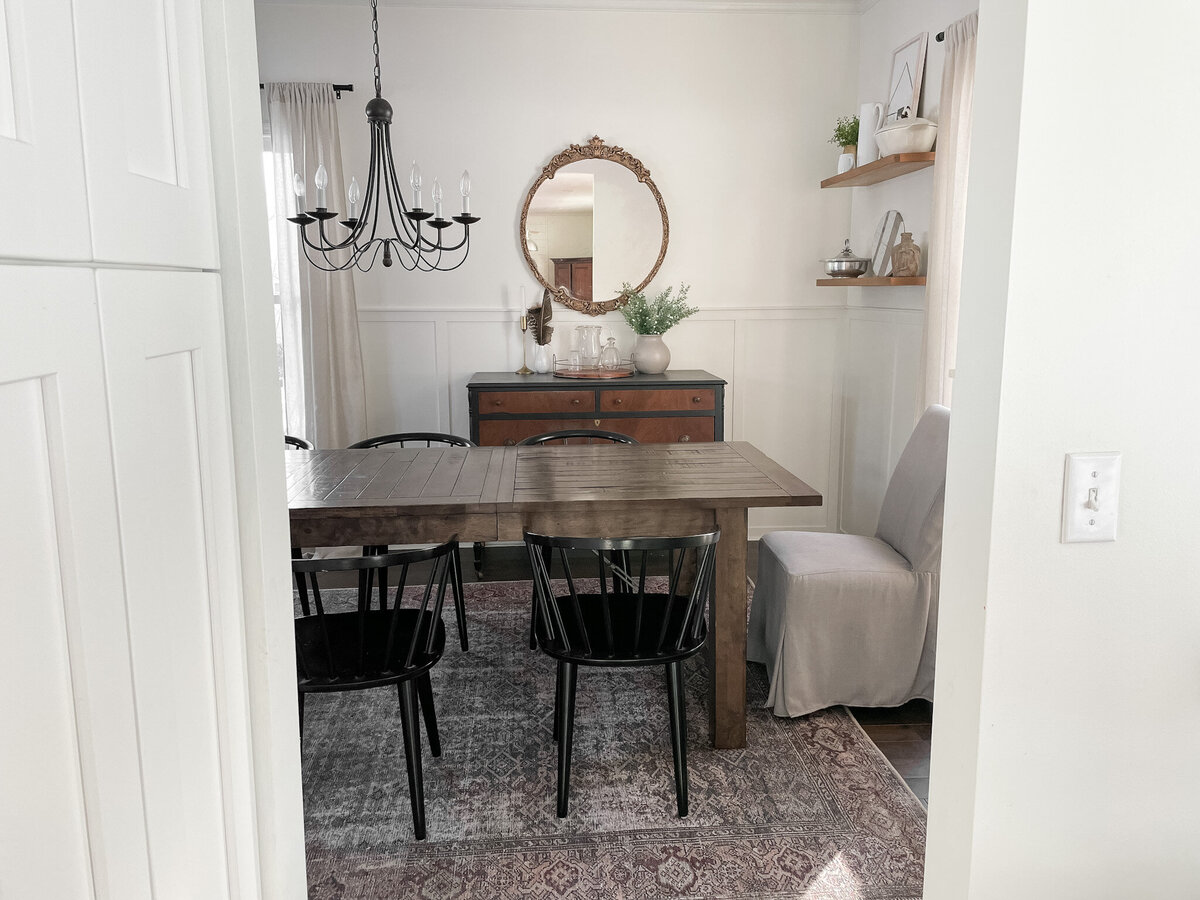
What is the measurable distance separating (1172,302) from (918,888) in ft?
5.07

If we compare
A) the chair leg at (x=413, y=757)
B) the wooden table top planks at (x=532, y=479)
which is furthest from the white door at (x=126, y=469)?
the wooden table top planks at (x=532, y=479)

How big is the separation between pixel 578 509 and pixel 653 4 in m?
3.06

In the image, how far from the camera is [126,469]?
752mm

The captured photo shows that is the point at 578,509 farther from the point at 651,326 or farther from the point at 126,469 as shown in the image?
the point at 651,326

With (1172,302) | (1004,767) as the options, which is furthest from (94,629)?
(1172,302)

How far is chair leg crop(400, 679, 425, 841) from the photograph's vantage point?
7.29ft

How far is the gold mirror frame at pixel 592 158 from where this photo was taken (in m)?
4.57

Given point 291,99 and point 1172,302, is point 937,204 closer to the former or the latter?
point 1172,302

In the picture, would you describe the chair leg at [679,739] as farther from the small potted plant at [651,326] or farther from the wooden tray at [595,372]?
the small potted plant at [651,326]

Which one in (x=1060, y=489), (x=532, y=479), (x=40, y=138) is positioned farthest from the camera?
(x=532, y=479)

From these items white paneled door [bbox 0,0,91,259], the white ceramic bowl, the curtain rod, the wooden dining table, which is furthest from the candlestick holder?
white paneled door [bbox 0,0,91,259]

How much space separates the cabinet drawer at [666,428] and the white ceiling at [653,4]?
205 centimetres

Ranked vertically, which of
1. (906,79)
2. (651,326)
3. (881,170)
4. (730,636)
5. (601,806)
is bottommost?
(601,806)

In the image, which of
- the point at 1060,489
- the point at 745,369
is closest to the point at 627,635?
the point at 1060,489
